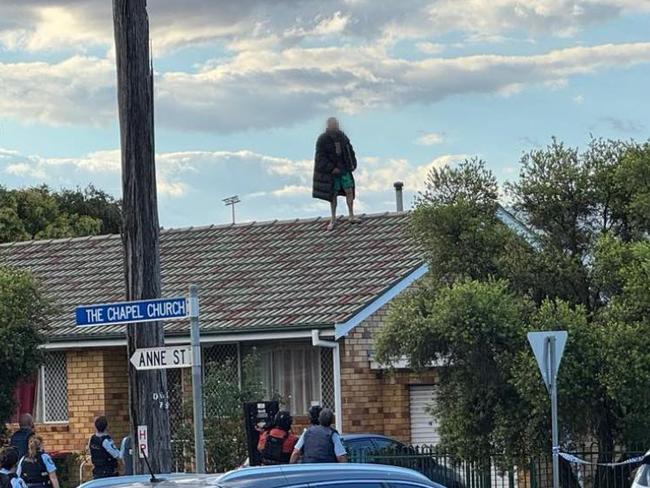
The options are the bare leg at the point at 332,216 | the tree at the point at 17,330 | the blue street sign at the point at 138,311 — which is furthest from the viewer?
the bare leg at the point at 332,216

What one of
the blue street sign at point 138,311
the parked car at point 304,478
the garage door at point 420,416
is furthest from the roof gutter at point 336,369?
the parked car at point 304,478

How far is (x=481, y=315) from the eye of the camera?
2078cm

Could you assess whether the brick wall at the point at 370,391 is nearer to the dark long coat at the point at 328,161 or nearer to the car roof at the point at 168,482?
the dark long coat at the point at 328,161

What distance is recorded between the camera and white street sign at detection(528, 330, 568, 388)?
61.3ft

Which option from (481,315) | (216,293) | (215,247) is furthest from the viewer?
(215,247)

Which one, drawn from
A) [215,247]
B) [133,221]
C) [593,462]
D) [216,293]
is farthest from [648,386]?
[215,247]

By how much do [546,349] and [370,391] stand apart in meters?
8.63

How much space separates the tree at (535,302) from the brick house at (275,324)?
13.4 feet

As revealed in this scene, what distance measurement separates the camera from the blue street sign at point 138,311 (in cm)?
1639

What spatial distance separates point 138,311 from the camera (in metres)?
16.6

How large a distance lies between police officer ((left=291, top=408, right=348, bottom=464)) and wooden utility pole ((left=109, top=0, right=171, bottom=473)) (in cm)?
261

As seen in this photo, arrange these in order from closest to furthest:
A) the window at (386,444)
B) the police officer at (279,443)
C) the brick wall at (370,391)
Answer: the police officer at (279,443), the window at (386,444), the brick wall at (370,391)

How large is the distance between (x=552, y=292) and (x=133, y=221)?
6.78 metres

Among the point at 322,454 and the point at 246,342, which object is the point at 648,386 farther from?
the point at 246,342
